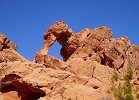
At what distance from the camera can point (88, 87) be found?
29250mm

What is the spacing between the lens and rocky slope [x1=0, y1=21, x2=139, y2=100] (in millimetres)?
28828

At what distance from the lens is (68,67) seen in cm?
3453

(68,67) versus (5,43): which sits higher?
(5,43)

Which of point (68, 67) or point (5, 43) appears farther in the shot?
point (5, 43)

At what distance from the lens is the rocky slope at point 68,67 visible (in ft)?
94.6

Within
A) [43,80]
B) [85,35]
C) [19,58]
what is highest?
[85,35]

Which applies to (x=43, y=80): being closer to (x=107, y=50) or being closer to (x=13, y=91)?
(x=13, y=91)

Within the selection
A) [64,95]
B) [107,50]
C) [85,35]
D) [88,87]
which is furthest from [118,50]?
[64,95]

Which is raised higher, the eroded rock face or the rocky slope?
the eroded rock face

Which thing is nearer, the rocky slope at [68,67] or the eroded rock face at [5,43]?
the rocky slope at [68,67]

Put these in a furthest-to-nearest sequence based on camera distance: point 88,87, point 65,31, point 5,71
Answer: point 65,31 → point 5,71 → point 88,87

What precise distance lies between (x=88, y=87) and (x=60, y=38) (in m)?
14.8

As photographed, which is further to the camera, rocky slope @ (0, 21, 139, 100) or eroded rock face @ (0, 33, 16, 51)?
eroded rock face @ (0, 33, 16, 51)

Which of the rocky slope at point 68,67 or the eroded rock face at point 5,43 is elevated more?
the eroded rock face at point 5,43
